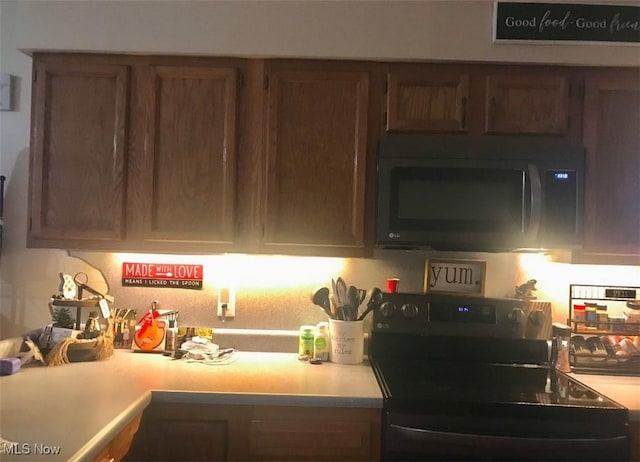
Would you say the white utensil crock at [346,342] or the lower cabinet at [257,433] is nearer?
the lower cabinet at [257,433]

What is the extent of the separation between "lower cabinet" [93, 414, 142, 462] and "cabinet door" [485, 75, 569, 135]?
156 centimetres

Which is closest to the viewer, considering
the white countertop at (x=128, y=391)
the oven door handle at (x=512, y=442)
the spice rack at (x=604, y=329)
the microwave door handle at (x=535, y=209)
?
the white countertop at (x=128, y=391)

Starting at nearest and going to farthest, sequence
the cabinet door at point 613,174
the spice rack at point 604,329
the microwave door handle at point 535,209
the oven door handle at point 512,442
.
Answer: the oven door handle at point 512,442
the microwave door handle at point 535,209
the cabinet door at point 613,174
the spice rack at point 604,329

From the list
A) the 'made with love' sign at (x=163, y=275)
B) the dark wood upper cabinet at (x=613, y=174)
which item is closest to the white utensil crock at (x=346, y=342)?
the 'made with love' sign at (x=163, y=275)

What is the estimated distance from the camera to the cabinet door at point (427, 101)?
2029mm

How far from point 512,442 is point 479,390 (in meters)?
0.24

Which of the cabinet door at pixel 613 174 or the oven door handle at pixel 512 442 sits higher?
the cabinet door at pixel 613 174

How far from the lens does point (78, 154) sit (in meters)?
2.06

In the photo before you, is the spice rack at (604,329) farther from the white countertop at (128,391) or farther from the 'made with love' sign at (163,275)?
the 'made with love' sign at (163,275)

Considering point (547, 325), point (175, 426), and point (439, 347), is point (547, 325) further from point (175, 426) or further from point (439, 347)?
point (175, 426)

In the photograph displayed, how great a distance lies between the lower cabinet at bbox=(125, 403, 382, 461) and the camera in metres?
1.67

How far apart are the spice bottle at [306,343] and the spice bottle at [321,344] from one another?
0.02m

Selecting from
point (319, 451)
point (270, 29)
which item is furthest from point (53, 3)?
point (319, 451)

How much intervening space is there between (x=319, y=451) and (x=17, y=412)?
0.86m
